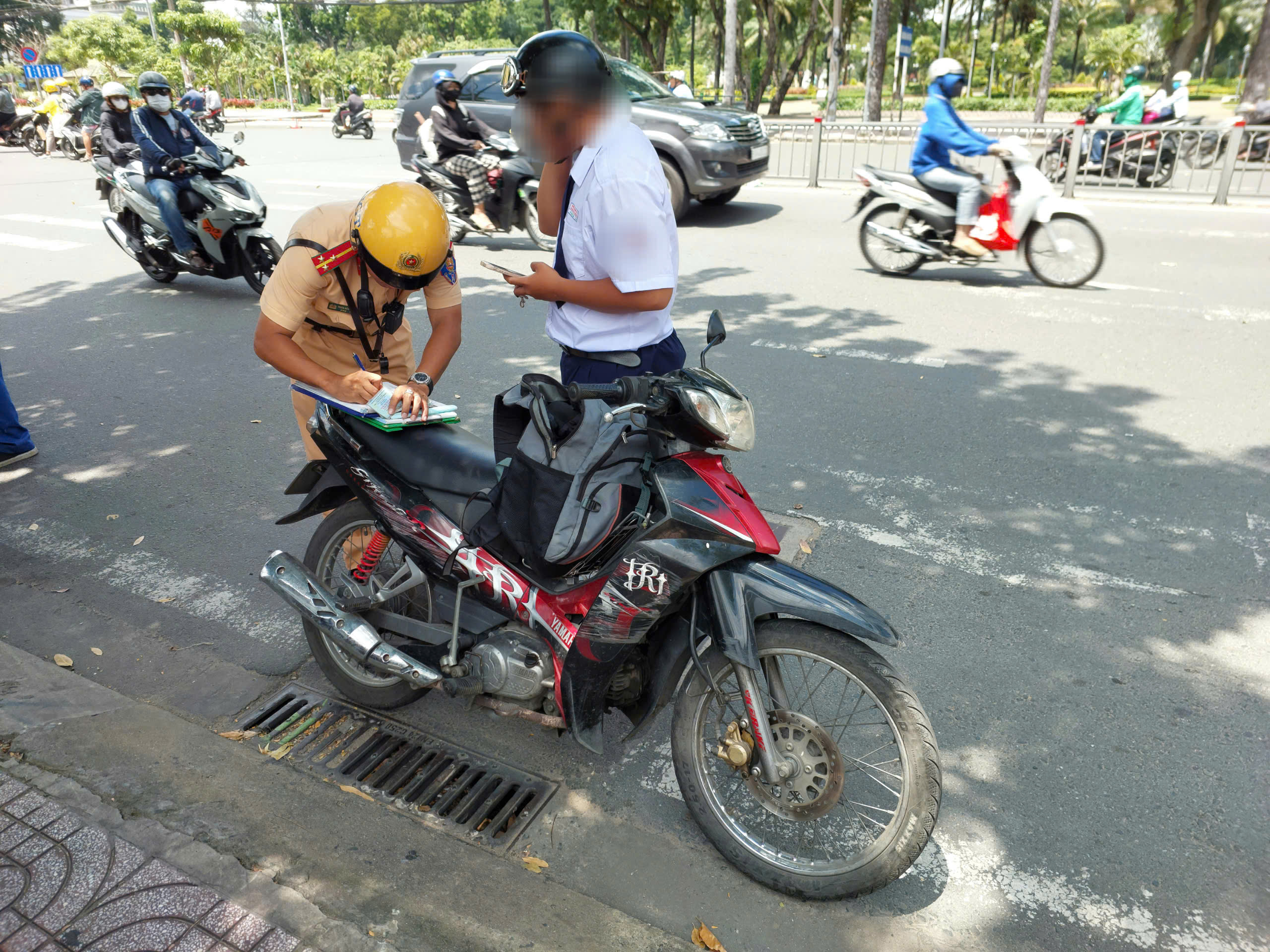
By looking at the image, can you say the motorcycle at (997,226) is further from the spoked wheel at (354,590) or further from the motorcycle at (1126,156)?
the spoked wheel at (354,590)

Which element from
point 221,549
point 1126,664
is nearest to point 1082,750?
point 1126,664

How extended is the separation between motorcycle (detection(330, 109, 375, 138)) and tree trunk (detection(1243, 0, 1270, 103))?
22.1 m

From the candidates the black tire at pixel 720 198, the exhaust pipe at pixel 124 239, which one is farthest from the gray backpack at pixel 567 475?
the black tire at pixel 720 198

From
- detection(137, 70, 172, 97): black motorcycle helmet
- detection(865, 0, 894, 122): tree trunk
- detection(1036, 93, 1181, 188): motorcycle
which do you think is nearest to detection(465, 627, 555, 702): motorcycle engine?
detection(137, 70, 172, 97): black motorcycle helmet

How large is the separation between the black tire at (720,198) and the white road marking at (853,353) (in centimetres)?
516

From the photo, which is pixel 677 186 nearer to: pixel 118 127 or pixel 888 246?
pixel 888 246

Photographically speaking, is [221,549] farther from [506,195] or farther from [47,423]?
[506,195]

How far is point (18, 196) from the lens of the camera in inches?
591

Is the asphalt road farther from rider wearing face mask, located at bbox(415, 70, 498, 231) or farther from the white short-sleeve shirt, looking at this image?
rider wearing face mask, located at bbox(415, 70, 498, 231)

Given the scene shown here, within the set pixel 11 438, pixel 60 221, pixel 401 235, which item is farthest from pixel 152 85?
pixel 401 235

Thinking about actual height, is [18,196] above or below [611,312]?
below

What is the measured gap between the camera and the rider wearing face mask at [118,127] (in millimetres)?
8836

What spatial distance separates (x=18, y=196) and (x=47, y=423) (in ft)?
39.5

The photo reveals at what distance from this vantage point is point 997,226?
825cm
